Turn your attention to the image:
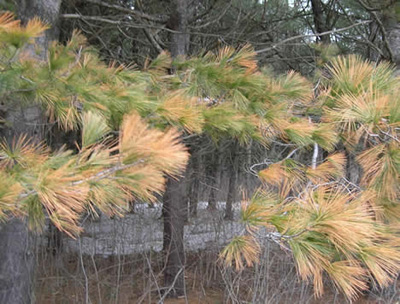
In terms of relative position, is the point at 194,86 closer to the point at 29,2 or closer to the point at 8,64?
the point at 8,64

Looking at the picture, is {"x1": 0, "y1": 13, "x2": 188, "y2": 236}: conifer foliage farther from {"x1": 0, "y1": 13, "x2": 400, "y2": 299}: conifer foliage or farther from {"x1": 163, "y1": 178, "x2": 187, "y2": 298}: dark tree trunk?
{"x1": 163, "y1": 178, "x2": 187, "y2": 298}: dark tree trunk

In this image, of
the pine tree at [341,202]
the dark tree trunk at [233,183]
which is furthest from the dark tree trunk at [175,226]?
the pine tree at [341,202]

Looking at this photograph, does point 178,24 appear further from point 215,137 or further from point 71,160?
point 71,160

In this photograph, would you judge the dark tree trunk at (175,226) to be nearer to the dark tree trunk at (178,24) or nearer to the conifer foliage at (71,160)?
the dark tree trunk at (178,24)

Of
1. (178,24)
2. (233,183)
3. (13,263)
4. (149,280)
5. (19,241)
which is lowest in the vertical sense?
(149,280)

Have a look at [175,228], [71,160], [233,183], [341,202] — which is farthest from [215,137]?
[233,183]

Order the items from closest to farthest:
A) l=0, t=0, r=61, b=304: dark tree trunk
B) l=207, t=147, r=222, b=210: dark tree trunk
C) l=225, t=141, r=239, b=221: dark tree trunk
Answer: l=0, t=0, r=61, b=304: dark tree trunk < l=225, t=141, r=239, b=221: dark tree trunk < l=207, t=147, r=222, b=210: dark tree trunk

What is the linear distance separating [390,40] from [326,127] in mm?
3134

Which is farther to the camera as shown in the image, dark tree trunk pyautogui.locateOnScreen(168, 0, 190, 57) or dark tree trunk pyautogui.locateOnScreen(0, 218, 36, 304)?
dark tree trunk pyautogui.locateOnScreen(168, 0, 190, 57)

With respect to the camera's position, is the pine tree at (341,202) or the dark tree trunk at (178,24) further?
the dark tree trunk at (178,24)

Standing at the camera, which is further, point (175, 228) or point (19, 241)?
point (175, 228)

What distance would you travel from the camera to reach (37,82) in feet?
6.26

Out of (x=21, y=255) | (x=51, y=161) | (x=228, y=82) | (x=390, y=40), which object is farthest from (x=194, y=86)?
(x=390, y=40)

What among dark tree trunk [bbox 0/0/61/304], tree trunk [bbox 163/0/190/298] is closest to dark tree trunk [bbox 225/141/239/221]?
tree trunk [bbox 163/0/190/298]
